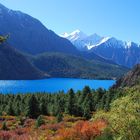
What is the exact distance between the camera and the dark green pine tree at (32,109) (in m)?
107

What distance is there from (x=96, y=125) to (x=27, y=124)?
33.7 metres

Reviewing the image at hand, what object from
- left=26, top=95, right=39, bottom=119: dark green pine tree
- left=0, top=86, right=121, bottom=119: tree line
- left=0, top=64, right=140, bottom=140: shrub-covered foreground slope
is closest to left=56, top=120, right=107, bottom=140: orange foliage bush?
left=0, top=64, right=140, bottom=140: shrub-covered foreground slope

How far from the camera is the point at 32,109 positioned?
107625 millimetres

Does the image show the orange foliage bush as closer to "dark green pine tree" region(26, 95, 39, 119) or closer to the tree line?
the tree line

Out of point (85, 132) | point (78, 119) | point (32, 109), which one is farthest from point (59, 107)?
point (85, 132)

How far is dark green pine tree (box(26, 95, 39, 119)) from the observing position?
107000mm

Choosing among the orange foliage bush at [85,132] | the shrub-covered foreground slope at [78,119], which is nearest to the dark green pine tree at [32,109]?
the shrub-covered foreground slope at [78,119]

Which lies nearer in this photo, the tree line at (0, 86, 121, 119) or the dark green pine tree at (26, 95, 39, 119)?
the dark green pine tree at (26, 95, 39, 119)

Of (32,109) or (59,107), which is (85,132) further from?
(32,109)

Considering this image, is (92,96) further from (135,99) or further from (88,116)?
(135,99)

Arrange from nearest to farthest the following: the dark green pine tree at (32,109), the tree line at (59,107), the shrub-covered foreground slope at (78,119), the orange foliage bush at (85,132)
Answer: the shrub-covered foreground slope at (78,119), the orange foliage bush at (85,132), the dark green pine tree at (32,109), the tree line at (59,107)

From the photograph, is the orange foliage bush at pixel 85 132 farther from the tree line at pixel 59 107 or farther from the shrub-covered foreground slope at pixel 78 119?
the tree line at pixel 59 107

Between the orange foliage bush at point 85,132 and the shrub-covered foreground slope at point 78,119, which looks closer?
the shrub-covered foreground slope at point 78,119

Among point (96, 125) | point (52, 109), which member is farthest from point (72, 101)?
point (96, 125)
